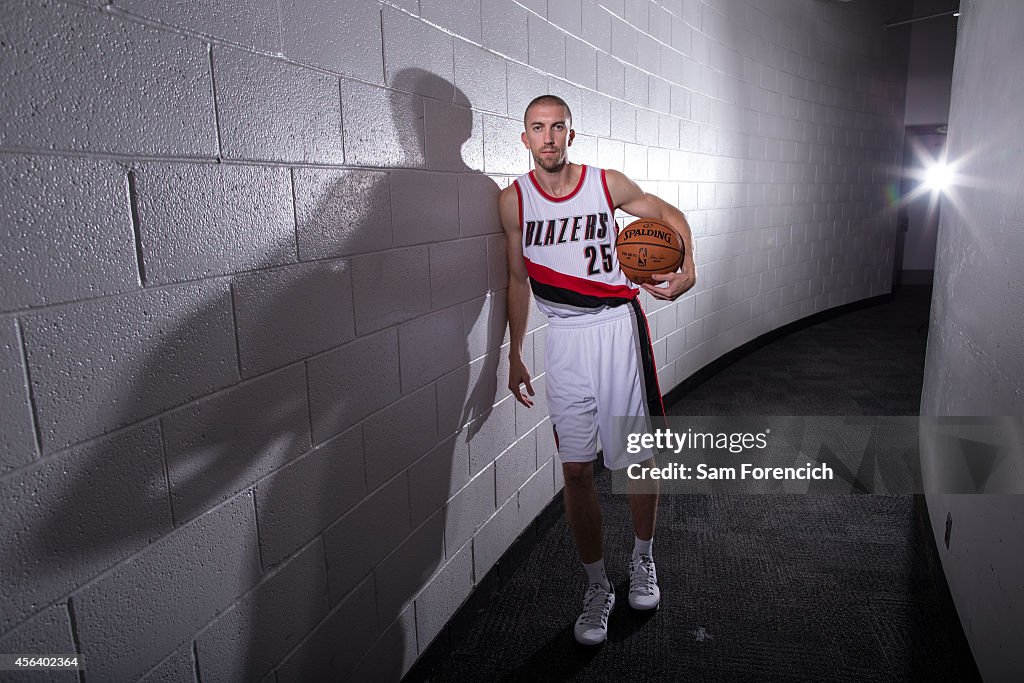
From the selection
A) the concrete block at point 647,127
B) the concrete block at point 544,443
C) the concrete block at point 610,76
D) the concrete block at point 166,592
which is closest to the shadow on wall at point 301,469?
the concrete block at point 166,592

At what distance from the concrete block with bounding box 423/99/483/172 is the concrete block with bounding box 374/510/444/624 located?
1.02 m

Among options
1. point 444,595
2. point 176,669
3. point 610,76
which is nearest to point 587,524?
point 444,595

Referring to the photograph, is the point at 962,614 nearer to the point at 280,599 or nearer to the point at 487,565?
the point at 487,565

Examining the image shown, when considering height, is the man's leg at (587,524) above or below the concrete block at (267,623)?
below

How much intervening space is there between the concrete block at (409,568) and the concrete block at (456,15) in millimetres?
1383

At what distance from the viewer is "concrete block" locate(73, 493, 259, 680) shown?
3.26 feet

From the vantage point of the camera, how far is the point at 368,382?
1.64 m

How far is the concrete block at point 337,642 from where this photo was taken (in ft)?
4.76

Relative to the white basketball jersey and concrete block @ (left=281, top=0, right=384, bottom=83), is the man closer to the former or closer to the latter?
the white basketball jersey

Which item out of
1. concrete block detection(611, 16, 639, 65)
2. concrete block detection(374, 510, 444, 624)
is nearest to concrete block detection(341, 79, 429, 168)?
concrete block detection(374, 510, 444, 624)

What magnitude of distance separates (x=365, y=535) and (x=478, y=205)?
1.06 meters

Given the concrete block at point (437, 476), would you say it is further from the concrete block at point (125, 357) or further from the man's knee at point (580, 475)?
the concrete block at point (125, 357)

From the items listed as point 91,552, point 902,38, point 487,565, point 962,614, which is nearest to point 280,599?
point 91,552

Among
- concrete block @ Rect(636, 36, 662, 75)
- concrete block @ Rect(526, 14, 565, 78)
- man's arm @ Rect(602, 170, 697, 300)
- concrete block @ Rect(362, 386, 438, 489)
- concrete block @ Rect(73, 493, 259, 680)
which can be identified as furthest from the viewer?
concrete block @ Rect(636, 36, 662, 75)
